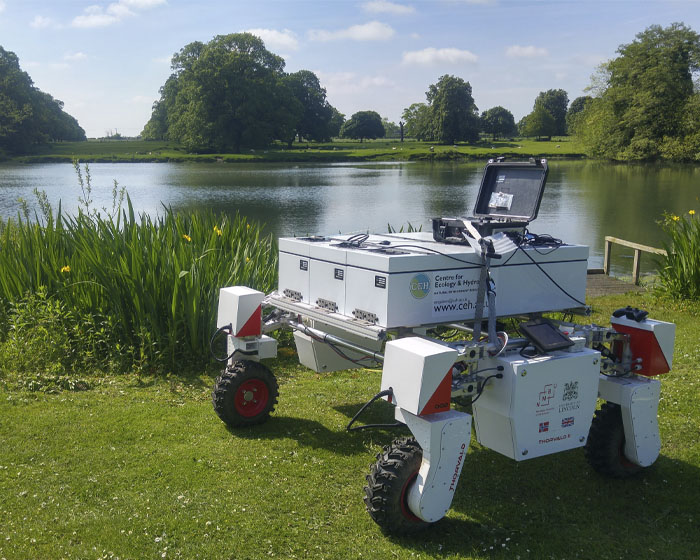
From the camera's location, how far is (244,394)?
538cm

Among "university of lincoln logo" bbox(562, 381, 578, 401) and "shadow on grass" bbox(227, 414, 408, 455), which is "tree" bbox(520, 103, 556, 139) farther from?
"university of lincoln logo" bbox(562, 381, 578, 401)

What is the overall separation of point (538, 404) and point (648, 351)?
1101 mm

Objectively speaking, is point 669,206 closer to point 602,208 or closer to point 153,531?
point 602,208

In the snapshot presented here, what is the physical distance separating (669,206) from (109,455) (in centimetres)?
3125

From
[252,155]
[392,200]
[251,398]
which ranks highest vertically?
[252,155]

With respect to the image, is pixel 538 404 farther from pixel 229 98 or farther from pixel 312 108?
pixel 312 108

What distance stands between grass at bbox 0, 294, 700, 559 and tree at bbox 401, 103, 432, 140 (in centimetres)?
12213

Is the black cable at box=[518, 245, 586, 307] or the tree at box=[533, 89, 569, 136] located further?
the tree at box=[533, 89, 569, 136]

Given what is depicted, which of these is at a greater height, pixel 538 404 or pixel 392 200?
pixel 538 404

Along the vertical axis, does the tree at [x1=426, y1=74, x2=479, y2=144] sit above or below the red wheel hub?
above

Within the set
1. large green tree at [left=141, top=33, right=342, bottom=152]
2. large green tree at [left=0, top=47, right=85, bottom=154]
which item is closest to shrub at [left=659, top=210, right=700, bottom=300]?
large green tree at [left=141, top=33, right=342, bottom=152]

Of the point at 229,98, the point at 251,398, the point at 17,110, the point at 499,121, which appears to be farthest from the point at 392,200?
the point at 499,121

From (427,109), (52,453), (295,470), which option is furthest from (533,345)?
(427,109)

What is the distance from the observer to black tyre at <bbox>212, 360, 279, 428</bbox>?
5.24 m
